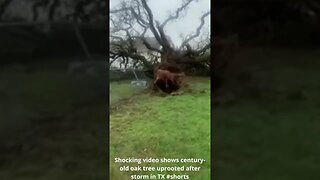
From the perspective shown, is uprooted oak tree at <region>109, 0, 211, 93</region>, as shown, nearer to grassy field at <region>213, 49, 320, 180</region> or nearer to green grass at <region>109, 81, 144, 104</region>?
green grass at <region>109, 81, 144, 104</region>

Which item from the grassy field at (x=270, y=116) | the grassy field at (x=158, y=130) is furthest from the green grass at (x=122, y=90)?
the grassy field at (x=270, y=116)

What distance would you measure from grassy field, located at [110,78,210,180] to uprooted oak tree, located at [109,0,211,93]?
106 millimetres

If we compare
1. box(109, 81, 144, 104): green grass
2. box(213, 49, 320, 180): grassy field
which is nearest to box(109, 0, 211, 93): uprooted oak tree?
box(109, 81, 144, 104): green grass

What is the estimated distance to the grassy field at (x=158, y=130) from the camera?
3.30m

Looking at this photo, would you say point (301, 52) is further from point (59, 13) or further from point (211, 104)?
point (59, 13)

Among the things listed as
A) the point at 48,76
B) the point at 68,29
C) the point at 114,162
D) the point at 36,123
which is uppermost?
the point at 68,29

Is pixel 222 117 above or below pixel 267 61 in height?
below

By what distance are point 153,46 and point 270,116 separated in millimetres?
767

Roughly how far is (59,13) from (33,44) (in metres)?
0.23

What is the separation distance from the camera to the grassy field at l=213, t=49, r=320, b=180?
10.8ft

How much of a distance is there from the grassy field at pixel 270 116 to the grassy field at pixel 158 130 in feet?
0.37

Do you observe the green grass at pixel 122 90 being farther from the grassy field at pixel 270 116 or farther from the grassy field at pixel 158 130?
the grassy field at pixel 270 116

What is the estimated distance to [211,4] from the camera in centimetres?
325

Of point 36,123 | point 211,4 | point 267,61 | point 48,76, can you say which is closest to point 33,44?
point 48,76
